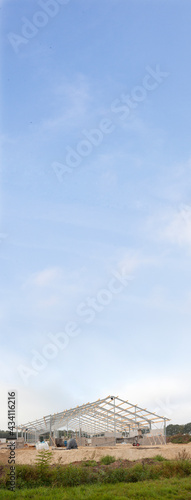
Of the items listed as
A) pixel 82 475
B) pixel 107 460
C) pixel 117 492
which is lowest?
pixel 117 492

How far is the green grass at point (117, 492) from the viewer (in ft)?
37.0

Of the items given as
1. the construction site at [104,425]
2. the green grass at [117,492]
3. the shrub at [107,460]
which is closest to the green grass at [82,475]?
the green grass at [117,492]

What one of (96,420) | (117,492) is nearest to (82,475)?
(117,492)

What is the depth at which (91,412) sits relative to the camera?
40469 millimetres

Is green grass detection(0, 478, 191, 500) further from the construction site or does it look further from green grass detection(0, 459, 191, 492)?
the construction site

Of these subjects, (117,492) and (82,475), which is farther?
(82,475)

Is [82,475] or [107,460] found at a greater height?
[107,460]

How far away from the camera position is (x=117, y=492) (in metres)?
11.6

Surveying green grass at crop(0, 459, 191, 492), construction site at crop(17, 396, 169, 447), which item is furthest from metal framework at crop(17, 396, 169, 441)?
green grass at crop(0, 459, 191, 492)

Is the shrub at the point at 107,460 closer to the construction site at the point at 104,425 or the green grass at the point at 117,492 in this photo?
the green grass at the point at 117,492

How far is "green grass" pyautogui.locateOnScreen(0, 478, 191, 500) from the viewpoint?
1127 cm

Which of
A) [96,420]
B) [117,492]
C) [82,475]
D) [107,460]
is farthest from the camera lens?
[96,420]

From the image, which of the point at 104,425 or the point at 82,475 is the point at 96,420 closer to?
the point at 104,425

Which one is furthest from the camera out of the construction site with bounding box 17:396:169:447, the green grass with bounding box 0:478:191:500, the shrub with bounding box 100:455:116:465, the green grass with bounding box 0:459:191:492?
the construction site with bounding box 17:396:169:447
